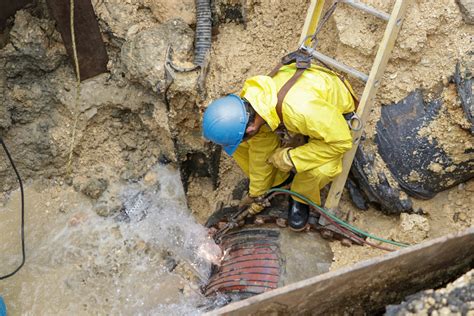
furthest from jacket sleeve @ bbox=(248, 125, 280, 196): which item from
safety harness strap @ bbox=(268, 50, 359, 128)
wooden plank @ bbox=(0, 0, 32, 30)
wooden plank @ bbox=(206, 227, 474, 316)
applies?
wooden plank @ bbox=(0, 0, 32, 30)

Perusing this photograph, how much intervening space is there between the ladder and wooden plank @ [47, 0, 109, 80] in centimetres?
195

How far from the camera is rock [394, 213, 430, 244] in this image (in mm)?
3979

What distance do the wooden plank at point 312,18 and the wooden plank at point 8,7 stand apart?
8.32ft

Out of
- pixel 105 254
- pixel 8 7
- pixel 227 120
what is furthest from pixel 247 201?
pixel 8 7

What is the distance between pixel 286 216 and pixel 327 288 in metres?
1.88

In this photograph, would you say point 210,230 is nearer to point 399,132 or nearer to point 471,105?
point 399,132

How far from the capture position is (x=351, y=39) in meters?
4.06

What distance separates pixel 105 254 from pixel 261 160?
190 cm

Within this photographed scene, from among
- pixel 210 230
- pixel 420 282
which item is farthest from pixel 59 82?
pixel 420 282

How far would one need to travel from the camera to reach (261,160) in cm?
416

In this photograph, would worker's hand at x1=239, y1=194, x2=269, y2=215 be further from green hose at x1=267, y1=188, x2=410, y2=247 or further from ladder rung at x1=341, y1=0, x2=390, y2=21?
ladder rung at x1=341, y1=0, x2=390, y2=21

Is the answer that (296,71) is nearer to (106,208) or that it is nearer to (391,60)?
(391,60)

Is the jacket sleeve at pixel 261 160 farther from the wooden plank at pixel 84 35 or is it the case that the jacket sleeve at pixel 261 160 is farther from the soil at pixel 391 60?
the wooden plank at pixel 84 35

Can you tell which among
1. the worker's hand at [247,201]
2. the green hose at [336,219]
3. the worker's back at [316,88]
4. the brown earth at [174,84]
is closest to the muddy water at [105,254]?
the brown earth at [174,84]
